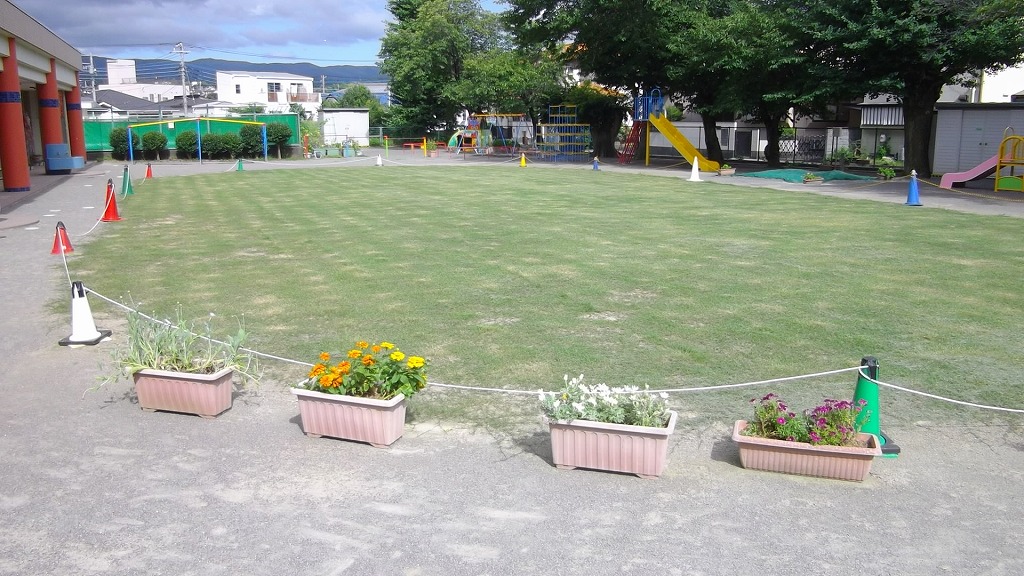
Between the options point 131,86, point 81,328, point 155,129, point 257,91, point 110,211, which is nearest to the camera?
point 81,328

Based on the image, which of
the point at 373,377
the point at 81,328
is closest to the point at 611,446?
the point at 373,377

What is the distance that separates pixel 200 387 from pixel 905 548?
474cm

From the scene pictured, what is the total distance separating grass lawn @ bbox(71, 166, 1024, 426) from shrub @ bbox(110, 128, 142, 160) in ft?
91.2

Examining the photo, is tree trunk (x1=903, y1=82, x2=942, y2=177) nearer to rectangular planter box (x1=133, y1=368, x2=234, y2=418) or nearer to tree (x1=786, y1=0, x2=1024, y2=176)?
tree (x1=786, y1=0, x2=1024, y2=176)

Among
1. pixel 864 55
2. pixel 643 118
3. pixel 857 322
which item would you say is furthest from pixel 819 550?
pixel 643 118

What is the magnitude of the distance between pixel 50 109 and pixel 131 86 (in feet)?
308

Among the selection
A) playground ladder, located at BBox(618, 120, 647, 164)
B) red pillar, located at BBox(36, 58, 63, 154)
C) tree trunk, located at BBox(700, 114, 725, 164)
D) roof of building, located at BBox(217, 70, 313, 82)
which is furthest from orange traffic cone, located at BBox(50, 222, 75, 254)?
roof of building, located at BBox(217, 70, 313, 82)

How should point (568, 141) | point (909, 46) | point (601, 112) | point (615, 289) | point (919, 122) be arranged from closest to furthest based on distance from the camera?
point (615, 289) → point (909, 46) → point (919, 122) → point (601, 112) → point (568, 141)

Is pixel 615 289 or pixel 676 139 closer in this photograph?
pixel 615 289

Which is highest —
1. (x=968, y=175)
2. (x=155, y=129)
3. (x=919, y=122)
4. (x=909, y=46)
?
(x=909, y=46)

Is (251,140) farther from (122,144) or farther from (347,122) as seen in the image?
(347,122)

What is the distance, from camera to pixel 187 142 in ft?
149

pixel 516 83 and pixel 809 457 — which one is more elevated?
pixel 516 83

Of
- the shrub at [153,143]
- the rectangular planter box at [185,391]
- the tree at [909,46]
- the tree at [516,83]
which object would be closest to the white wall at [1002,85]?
the tree at [909,46]
